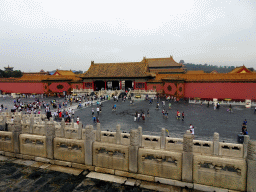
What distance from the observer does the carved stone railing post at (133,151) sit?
574 centimetres

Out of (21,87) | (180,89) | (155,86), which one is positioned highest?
(155,86)

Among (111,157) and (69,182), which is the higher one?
(111,157)

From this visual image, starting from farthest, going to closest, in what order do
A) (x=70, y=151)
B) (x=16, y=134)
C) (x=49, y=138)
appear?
1. (x=16, y=134)
2. (x=49, y=138)
3. (x=70, y=151)

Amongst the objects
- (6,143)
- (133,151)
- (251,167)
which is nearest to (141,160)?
(133,151)

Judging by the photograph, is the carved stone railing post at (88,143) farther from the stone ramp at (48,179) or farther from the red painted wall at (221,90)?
the red painted wall at (221,90)

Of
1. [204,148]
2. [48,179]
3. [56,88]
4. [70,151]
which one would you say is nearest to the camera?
[48,179]

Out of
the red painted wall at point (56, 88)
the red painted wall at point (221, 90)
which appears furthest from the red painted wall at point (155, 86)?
the red painted wall at point (56, 88)

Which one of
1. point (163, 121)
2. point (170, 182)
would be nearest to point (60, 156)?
point (170, 182)

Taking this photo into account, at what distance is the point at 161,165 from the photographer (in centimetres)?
559

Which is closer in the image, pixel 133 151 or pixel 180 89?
pixel 133 151

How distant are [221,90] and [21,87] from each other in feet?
166

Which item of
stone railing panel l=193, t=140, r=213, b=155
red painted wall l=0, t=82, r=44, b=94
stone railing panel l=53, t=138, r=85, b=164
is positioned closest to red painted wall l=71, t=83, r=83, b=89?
red painted wall l=0, t=82, r=44, b=94

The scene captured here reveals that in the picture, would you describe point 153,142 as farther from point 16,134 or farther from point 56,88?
point 56,88

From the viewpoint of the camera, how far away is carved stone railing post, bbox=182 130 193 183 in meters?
5.21
